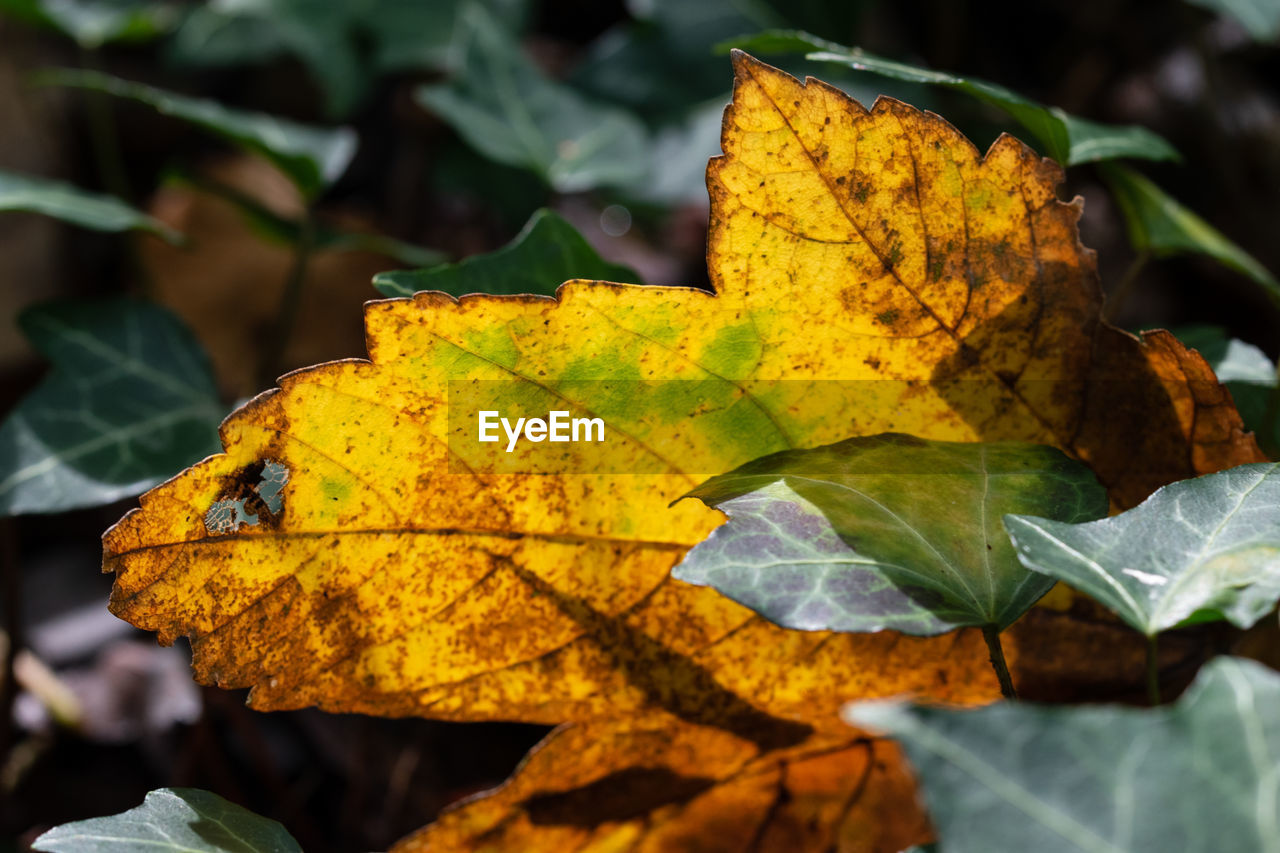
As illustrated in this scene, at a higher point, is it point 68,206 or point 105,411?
point 68,206

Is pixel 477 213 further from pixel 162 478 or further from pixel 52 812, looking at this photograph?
pixel 52 812

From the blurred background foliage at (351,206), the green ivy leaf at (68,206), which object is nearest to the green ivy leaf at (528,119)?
the blurred background foliage at (351,206)

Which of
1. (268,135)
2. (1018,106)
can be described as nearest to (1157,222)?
(1018,106)

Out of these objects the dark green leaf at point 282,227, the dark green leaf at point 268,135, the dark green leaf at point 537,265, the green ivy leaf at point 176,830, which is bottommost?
the green ivy leaf at point 176,830

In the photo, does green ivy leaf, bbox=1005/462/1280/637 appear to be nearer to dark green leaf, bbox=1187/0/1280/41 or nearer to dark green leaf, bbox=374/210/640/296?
dark green leaf, bbox=374/210/640/296

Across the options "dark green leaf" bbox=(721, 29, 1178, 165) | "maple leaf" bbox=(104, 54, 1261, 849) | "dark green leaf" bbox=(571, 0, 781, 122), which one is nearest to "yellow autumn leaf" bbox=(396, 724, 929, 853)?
"maple leaf" bbox=(104, 54, 1261, 849)

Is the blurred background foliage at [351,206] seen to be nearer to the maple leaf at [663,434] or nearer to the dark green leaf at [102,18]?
the dark green leaf at [102,18]

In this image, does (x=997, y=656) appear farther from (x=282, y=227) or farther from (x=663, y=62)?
(x=663, y=62)
